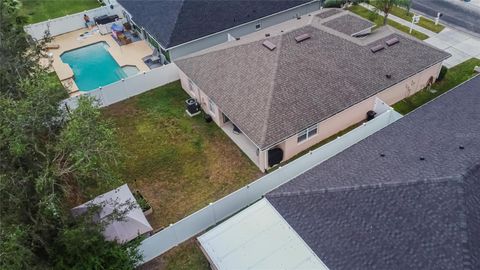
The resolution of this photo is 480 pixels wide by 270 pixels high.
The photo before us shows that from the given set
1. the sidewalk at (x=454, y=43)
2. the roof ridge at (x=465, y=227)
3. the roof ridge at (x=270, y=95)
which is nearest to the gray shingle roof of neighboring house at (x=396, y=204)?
the roof ridge at (x=465, y=227)

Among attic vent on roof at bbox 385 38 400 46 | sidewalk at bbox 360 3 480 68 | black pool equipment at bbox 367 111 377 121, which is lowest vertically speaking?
black pool equipment at bbox 367 111 377 121

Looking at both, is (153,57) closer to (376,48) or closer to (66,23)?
(66,23)

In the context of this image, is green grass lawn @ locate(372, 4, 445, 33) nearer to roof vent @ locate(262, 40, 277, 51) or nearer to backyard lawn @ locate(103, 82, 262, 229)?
roof vent @ locate(262, 40, 277, 51)

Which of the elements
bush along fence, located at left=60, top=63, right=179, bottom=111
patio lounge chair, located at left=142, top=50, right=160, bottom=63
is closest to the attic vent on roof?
bush along fence, located at left=60, top=63, right=179, bottom=111

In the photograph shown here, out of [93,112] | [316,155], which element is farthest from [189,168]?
[93,112]

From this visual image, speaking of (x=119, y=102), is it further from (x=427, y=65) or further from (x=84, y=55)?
(x=427, y=65)

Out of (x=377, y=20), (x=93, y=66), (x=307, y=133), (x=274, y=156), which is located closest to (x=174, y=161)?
(x=274, y=156)

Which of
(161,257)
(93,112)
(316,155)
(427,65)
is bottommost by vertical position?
(161,257)
